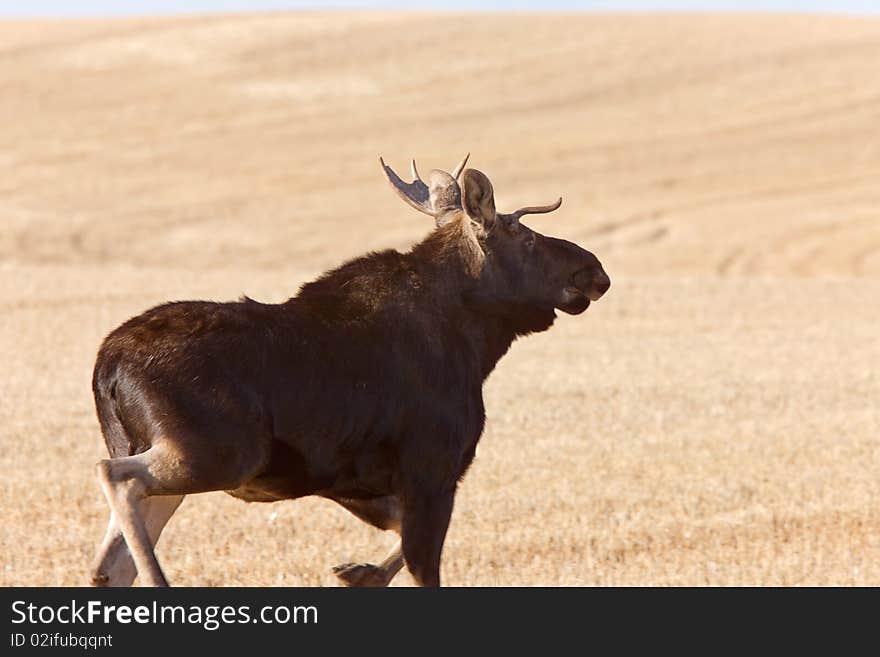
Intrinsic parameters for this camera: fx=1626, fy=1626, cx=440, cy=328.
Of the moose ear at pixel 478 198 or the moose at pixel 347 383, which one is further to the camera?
the moose ear at pixel 478 198

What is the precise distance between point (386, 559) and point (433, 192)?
1.63 meters

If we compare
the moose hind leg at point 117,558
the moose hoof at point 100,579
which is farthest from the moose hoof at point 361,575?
the moose hoof at point 100,579

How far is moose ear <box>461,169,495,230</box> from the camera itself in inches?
259

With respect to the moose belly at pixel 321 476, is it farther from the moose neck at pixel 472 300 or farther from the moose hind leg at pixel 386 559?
the moose neck at pixel 472 300

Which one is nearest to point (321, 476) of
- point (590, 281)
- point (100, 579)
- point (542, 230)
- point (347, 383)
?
point (347, 383)

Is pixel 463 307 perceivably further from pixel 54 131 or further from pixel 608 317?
pixel 54 131

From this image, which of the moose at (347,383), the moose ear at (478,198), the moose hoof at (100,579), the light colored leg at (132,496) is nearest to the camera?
the light colored leg at (132,496)

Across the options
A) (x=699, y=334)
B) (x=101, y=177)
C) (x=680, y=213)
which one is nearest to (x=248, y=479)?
(x=699, y=334)

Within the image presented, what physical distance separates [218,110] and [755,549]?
41583mm

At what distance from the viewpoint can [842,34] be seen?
5678 centimetres

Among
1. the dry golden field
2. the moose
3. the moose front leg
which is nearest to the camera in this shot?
the moose

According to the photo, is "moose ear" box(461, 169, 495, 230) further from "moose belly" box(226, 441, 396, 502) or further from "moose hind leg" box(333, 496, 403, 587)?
"moose hind leg" box(333, 496, 403, 587)

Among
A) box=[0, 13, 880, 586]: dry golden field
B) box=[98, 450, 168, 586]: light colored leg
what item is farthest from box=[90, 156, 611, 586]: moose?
box=[0, 13, 880, 586]: dry golden field

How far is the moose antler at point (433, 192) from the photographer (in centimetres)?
712
